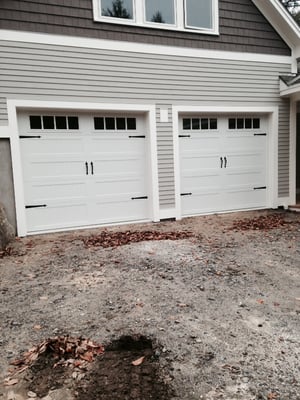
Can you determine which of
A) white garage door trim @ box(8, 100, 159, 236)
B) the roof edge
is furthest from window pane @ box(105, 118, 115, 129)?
the roof edge

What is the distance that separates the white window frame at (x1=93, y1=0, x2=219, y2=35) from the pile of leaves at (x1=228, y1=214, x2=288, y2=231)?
12.8 ft

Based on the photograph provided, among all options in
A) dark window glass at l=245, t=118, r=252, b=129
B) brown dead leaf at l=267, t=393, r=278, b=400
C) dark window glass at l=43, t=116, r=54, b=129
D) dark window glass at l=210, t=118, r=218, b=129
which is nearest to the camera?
brown dead leaf at l=267, t=393, r=278, b=400

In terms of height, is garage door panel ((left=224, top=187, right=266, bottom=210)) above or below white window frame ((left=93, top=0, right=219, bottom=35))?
below

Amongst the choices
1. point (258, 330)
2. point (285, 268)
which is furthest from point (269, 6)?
point (258, 330)

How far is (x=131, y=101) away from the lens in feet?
19.6

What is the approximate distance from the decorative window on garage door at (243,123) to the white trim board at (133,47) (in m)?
1.25

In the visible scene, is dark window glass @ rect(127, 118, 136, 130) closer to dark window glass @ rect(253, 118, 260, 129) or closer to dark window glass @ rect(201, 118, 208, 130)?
dark window glass @ rect(201, 118, 208, 130)

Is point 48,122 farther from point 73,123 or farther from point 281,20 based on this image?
point 281,20

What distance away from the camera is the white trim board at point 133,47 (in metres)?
5.21

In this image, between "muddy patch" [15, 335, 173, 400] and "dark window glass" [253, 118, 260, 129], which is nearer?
"muddy patch" [15, 335, 173, 400]

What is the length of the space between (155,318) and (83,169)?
3935mm

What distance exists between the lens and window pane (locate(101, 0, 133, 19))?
18.7ft

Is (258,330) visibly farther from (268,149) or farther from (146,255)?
(268,149)

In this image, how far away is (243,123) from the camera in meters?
7.12
